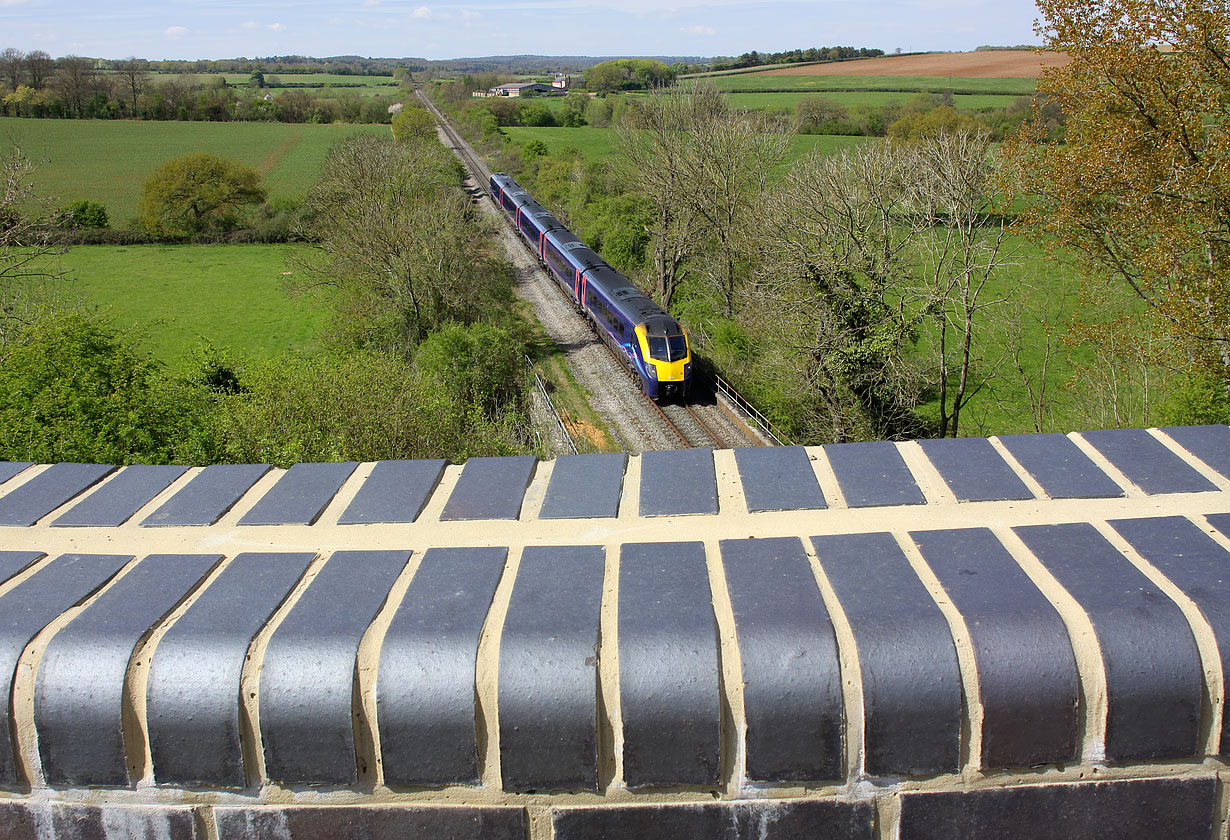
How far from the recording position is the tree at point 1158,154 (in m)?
12.2

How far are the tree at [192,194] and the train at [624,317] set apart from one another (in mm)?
30109

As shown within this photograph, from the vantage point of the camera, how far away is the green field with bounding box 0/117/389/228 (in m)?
61.4

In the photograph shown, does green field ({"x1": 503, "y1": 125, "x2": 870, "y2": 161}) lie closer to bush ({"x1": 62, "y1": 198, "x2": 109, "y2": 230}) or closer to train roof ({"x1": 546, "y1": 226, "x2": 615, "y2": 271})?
train roof ({"x1": 546, "y1": 226, "x2": 615, "y2": 271})

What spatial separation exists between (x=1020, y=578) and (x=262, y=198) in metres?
63.1

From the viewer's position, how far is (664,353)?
22203 mm

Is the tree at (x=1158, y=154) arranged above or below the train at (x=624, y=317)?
above

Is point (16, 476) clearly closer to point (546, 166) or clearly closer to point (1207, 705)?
point (1207, 705)

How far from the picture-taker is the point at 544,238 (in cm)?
3553

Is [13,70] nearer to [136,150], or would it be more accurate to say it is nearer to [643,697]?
[136,150]

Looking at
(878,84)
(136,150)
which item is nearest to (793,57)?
(878,84)

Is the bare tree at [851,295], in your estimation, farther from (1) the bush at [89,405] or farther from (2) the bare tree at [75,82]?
(2) the bare tree at [75,82]

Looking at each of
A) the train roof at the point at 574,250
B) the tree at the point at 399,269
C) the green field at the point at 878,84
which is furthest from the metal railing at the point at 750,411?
the green field at the point at 878,84

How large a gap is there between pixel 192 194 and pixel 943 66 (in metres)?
61.8

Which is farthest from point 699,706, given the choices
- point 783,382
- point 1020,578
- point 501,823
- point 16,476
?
point 783,382
